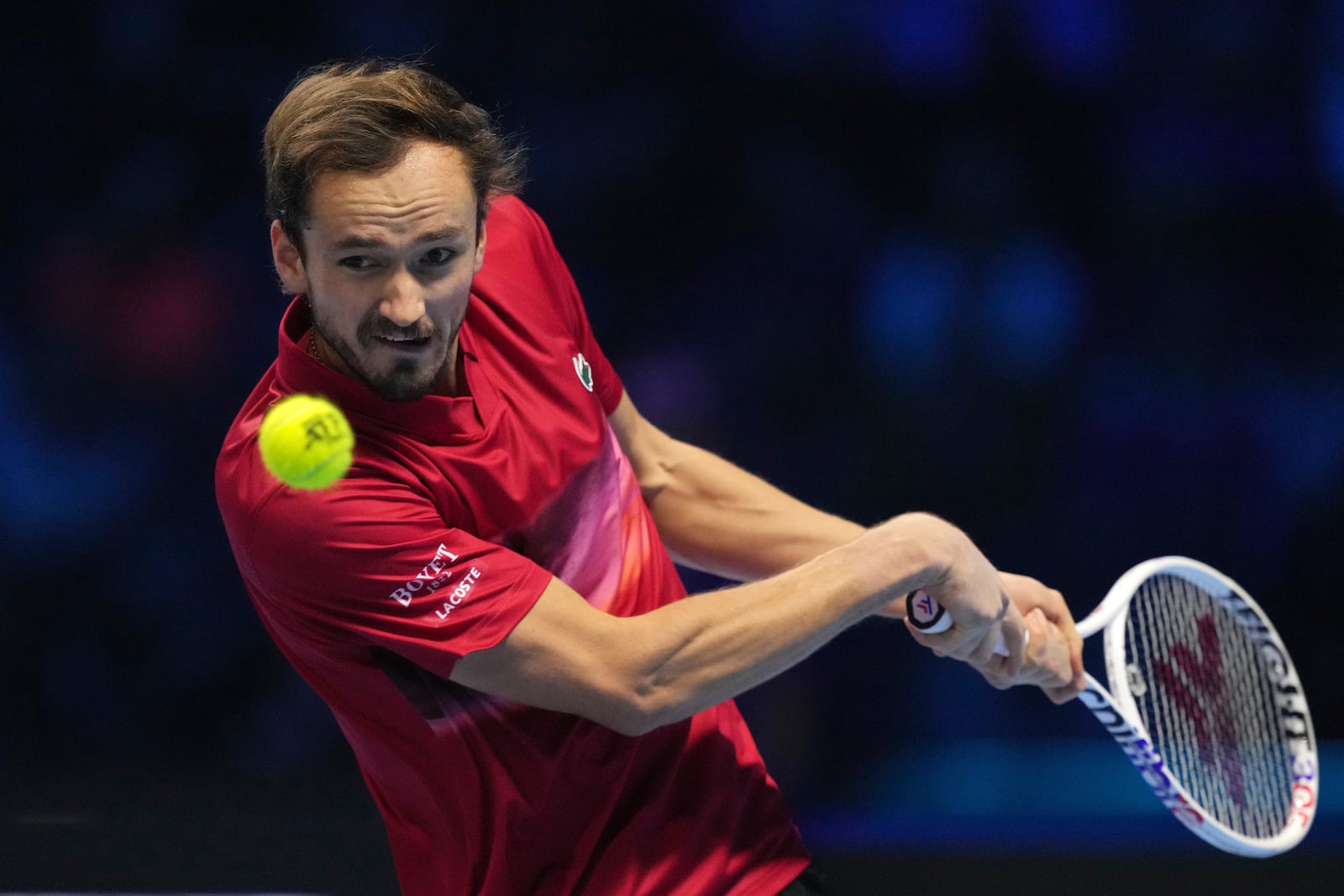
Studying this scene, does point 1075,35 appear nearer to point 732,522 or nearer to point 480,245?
point 732,522

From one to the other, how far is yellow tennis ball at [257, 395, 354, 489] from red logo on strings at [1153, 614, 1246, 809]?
1658 millimetres

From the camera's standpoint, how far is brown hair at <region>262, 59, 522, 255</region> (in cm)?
184

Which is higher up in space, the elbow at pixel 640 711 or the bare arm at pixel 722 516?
the elbow at pixel 640 711

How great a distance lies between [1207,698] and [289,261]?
1814 mm

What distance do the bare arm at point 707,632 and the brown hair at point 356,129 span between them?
538mm

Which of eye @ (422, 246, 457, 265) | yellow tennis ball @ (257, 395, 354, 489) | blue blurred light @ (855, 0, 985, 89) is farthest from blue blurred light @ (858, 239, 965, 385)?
yellow tennis ball @ (257, 395, 354, 489)

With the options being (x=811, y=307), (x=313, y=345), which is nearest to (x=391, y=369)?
(x=313, y=345)

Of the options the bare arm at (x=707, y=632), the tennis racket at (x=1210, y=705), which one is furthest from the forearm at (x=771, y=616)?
the tennis racket at (x=1210, y=705)

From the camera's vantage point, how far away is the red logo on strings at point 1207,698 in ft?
9.17

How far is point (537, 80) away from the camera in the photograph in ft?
13.5

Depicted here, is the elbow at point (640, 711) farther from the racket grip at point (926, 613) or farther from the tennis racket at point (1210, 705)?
the tennis racket at point (1210, 705)

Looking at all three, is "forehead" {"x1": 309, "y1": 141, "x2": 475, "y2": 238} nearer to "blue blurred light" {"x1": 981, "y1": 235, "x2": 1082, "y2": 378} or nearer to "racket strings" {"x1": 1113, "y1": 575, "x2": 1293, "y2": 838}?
"racket strings" {"x1": 1113, "y1": 575, "x2": 1293, "y2": 838}

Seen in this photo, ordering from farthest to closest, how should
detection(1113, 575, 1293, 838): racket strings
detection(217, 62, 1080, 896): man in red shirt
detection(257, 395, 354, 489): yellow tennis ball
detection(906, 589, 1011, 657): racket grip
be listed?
detection(1113, 575, 1293, 838): racket strings < detection(906, 589, 1011, 657): racket grip < detection(217, 62, 1080, 896): man in red shirt < detection(257, 395, 354, 489): yellow tennis ball

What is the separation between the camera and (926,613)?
6.77ft
